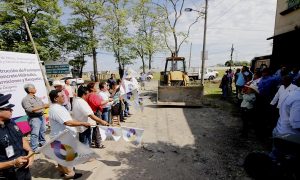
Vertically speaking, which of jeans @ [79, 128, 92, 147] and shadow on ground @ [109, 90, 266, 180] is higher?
jeans @ [79, 128, 92, 147]

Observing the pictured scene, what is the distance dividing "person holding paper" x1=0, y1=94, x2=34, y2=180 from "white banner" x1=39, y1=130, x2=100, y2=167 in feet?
1.42

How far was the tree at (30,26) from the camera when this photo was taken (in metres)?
22.7

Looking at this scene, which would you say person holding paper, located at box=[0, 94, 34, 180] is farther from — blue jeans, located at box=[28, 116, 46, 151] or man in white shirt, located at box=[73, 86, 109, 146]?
blue jeans, located at box=[28, 116, 46, 151]

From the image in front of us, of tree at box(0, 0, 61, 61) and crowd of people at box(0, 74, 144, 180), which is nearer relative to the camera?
crowd of people at box(0, 74, 144, 180)

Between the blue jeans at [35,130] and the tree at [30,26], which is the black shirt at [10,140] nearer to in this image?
the blue jeans at [35,130]

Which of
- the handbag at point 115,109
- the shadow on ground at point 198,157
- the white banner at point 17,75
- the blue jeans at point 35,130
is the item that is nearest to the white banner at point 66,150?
the shadow on ground at point 198,157

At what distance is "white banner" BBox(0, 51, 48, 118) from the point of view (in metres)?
5.73

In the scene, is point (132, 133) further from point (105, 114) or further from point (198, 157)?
point (105, 114)

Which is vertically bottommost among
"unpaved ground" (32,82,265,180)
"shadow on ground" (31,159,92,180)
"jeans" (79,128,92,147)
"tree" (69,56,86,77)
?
"shadow on ground" (31,159,92,180)

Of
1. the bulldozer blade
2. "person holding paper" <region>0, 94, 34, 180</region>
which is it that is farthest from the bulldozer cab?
"person holding paper" <region>0, 94, 34, 180</region>

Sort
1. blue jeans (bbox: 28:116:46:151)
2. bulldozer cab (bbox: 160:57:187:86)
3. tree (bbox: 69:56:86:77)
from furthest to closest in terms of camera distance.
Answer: tree (bbox: 69:56:86:77) → bulldozer cab (bbox: 160:57:187:86) → blue jeans (bbox: 28:116:46:151)

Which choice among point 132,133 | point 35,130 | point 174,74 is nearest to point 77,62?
point 174,74

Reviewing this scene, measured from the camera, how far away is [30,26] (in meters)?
24.3

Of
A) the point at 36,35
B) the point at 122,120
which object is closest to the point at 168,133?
the point at 122,120
